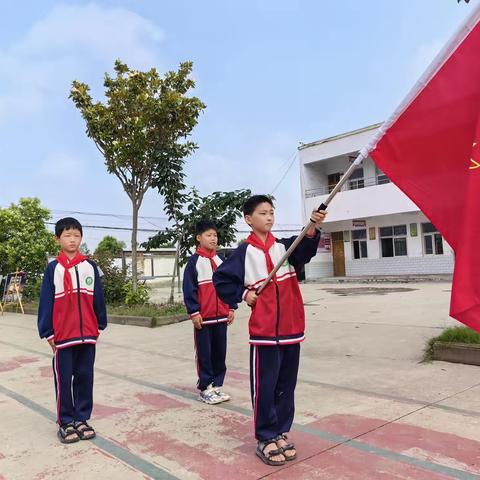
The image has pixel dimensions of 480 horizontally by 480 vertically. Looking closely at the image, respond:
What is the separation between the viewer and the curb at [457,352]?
221 inches

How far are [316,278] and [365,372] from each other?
20.0 metres

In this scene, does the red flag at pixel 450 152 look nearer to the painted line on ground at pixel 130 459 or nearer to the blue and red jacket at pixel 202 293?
the painted line on ground at pixel 130 459

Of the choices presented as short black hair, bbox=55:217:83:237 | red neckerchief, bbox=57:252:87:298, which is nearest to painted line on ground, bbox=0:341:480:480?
red neckerchief, bbox=57:252:87:298

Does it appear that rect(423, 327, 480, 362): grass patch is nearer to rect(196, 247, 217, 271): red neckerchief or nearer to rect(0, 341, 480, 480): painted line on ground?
rect(0, 341, 480, 480): painted line on ground

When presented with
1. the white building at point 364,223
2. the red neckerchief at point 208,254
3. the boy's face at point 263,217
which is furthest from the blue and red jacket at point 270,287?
the white building at point 364,223

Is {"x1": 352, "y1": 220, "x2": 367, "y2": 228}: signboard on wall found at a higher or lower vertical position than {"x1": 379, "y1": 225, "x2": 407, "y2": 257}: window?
higher

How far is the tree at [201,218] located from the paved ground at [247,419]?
12.4ft

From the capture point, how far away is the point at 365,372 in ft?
18.7

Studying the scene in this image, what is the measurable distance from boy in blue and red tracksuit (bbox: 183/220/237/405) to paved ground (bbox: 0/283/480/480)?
0.21 metres

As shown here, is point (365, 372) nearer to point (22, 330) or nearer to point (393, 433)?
point (393, 433)

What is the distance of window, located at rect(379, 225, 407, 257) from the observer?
23.4 metres

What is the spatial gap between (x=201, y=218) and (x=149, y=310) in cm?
234

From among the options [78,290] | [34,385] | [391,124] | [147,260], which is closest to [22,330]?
[34,385]

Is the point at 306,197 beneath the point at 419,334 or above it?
above
